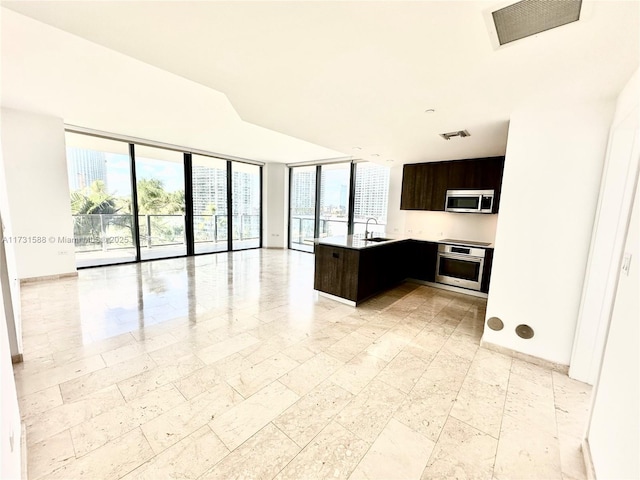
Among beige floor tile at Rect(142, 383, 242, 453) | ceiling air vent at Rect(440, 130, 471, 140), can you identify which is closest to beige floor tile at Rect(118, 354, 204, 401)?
beige floor tile at Rect(142, 383, 242, 453)

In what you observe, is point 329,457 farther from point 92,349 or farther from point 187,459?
point 92,349

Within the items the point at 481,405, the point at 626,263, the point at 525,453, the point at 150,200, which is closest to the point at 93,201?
the point at 150,200

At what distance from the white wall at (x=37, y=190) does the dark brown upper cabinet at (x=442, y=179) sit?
6.24m

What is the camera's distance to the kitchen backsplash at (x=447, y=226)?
4.67 m

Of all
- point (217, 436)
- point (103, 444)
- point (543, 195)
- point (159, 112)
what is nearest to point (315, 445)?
point (217, 436)

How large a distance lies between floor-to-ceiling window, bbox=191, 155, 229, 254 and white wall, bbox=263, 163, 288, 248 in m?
1.31

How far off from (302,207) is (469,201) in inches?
193

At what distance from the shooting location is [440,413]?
6.02ft

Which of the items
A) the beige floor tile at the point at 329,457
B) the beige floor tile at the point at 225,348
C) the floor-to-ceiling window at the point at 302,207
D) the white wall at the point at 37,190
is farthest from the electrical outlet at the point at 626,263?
the white wall at the point at 37,190

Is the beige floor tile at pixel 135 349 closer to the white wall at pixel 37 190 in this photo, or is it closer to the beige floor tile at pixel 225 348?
the beige floor tile at pixel 225 348

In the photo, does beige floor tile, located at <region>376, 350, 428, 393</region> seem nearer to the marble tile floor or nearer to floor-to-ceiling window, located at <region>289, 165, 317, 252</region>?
the marble tile floor

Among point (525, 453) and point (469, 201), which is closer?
point (525, 453)

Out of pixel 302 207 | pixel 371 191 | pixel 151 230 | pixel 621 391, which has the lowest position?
pixel 621 391

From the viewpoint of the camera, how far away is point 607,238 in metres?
2.03
